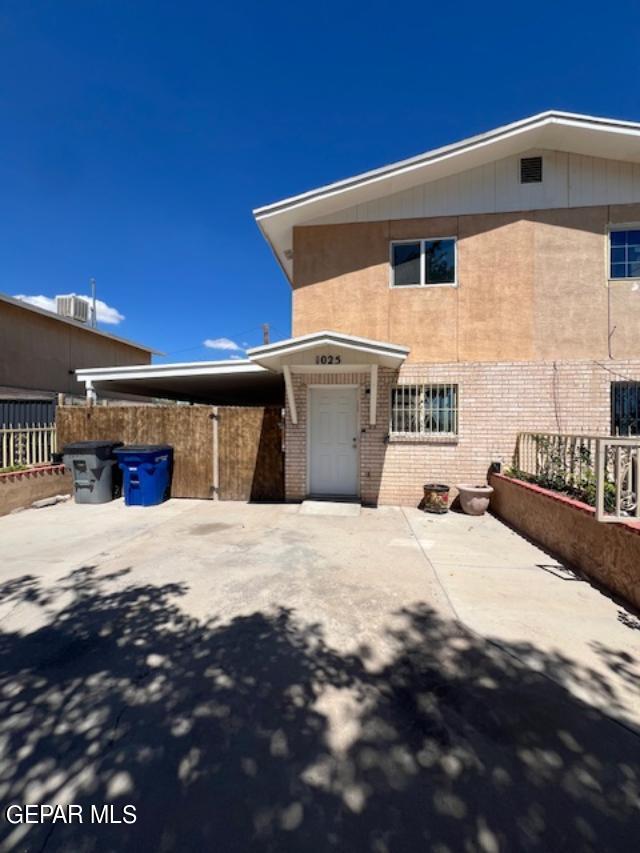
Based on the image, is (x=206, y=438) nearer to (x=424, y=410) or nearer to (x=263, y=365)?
(x=263, y=365)

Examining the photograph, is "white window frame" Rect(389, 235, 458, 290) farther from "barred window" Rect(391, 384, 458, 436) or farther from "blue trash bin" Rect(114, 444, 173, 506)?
"blue trash bin" Rect(114, 444, 173, 506)

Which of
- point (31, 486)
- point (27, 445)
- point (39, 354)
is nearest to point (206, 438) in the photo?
point (31, 486)

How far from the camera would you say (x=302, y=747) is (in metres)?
2.10

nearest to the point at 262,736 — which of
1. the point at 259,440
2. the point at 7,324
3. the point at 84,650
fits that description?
the point at 84,650

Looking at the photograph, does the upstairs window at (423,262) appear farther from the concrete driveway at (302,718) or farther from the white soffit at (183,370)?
the concrete driveway at (302,718)

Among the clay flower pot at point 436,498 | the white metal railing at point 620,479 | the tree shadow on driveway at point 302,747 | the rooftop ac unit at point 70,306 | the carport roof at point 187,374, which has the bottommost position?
the tree shadow on driveway at point 302,747

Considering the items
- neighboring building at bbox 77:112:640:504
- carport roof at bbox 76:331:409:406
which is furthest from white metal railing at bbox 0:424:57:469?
neighboring building at bbox 77:112:640:504

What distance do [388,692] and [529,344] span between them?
7296mm

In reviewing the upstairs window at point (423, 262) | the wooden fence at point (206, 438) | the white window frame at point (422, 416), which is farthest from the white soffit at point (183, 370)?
the upstairs window at point (423, 262)

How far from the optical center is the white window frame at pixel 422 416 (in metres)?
8.03

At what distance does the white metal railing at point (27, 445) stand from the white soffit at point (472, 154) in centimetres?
664

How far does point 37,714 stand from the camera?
7.63 feet

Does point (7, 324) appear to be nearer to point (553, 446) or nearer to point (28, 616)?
point (28, 616)

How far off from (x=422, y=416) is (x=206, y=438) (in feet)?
15.7
